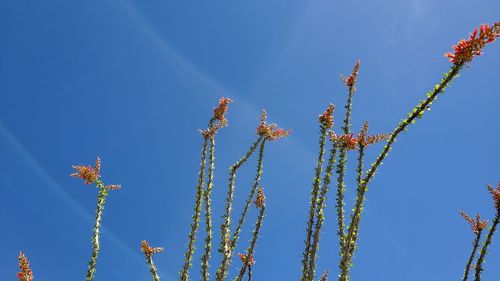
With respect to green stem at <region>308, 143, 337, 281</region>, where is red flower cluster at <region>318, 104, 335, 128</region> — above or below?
above

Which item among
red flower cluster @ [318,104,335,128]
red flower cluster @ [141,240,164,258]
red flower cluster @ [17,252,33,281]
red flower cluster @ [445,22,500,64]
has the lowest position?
red flower cluster @ [17,252,33,281]

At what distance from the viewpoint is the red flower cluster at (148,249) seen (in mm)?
9773

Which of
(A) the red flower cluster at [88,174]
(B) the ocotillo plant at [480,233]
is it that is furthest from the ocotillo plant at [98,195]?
(B) the ocotillo plant at [480,233]

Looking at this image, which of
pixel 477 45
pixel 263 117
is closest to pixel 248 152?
pixel 263 117

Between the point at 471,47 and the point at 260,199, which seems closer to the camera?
the point at 471,47

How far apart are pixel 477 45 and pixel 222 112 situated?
5264 mm

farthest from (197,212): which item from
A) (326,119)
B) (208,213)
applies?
(326,119)

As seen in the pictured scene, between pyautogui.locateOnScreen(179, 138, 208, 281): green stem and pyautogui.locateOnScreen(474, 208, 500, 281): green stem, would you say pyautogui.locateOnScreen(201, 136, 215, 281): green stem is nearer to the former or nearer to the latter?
pyautogui.locateOnScreen(179, 138, 208, 281): green stem

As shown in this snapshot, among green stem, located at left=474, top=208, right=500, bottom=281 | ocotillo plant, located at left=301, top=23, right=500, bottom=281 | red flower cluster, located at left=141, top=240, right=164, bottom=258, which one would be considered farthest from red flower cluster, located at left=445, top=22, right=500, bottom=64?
red flower cluster, located at left=141, top=240, right=164, bottom=258

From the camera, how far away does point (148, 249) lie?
9.80 m

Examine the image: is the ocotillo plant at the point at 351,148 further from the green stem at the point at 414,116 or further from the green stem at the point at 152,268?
the green stem at the point at 152,268

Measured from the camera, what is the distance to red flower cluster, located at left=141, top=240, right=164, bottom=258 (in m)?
9.77

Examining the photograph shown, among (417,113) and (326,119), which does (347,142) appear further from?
(417,113)

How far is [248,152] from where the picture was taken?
34.2ft
